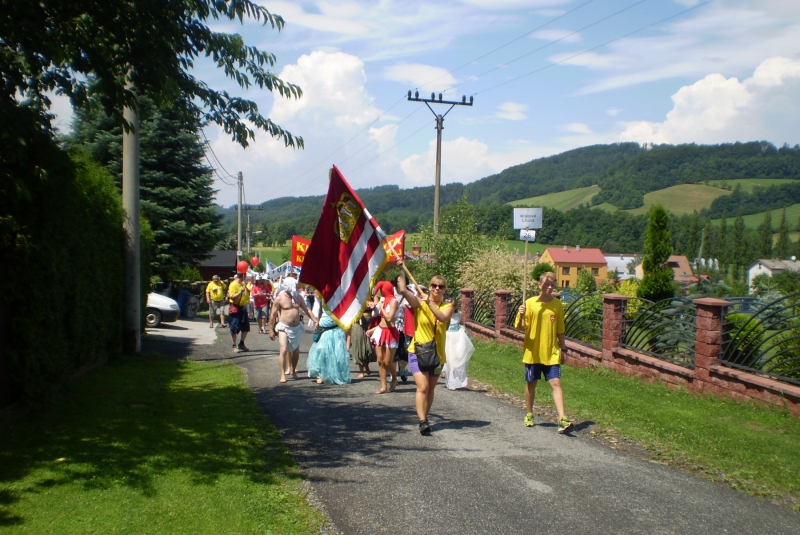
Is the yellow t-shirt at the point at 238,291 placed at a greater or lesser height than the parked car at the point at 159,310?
greater

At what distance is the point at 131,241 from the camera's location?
44.0 ft

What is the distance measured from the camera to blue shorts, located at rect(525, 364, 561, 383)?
8086 mm

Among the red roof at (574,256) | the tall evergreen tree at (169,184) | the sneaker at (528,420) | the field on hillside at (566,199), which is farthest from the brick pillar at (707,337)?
the field on hillside at (566,199)

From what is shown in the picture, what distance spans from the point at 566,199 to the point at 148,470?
13214cm

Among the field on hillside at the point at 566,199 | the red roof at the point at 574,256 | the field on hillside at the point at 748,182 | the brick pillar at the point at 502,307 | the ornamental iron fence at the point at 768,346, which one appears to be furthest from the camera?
the field on hillside at the point at 748,182

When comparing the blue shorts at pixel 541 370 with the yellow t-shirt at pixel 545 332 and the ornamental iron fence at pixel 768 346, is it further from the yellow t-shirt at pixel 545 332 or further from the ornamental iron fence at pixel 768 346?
the ornamental iron fence at pixel 768 346

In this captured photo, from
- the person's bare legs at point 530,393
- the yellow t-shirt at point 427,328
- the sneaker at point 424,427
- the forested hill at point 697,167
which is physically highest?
the forested hill at point 697,167

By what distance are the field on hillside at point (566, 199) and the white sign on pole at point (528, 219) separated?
11155cm

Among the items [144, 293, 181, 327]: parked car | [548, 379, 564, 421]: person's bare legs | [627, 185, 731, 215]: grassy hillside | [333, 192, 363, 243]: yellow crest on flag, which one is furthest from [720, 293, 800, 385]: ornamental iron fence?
[627, 185, 731, 215]: grassy hillside

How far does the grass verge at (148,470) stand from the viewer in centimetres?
489

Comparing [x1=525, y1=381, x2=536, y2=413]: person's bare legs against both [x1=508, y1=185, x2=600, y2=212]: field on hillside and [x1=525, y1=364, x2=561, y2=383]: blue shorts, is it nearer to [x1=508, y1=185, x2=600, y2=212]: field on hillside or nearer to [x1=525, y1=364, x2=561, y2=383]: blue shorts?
[x1=525, y1=364, x2=561, y2=383]: blue shorts

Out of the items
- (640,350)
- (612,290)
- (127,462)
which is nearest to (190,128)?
(127,462)

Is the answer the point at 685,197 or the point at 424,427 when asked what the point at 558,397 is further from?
the point at 685,197

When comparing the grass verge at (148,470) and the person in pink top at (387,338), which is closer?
the grass verge at (148,470)
